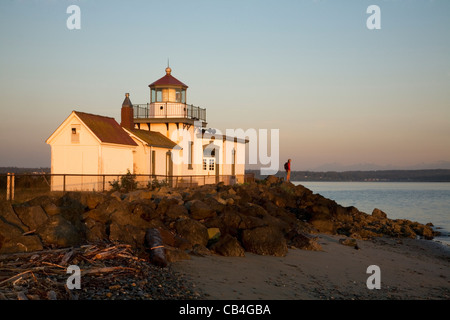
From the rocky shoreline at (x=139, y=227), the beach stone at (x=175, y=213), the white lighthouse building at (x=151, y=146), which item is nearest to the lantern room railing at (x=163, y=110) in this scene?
the white lighthouse building at (x=151, y=146)

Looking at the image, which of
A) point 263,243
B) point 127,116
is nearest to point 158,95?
point 127,116

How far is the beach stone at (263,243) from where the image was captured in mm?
13031

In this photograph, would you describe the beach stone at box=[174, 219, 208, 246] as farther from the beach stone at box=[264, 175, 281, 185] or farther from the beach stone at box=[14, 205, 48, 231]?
the beach stone at box=[264, 175, 281, 185]

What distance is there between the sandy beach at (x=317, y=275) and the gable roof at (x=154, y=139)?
16.0 m

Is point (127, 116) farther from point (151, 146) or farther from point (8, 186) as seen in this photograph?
point (8, 186)

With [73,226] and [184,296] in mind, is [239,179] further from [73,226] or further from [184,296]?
[184,296]

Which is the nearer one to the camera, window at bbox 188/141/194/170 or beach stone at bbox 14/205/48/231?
beach stone at bbox 14/205/48/231

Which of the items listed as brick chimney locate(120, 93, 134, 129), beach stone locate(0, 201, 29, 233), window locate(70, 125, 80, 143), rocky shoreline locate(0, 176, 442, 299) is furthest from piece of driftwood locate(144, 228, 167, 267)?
brick chimney locate(120, 93, 134, 129)

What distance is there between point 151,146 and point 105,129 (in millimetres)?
3382

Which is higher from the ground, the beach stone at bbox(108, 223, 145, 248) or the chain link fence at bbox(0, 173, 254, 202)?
the chain link fence at bbox(0, 173, 254, 202)

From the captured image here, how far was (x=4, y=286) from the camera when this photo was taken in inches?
281

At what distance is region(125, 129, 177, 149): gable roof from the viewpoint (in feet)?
95.3

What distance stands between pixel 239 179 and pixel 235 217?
23768 millimetres

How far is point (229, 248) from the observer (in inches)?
483
